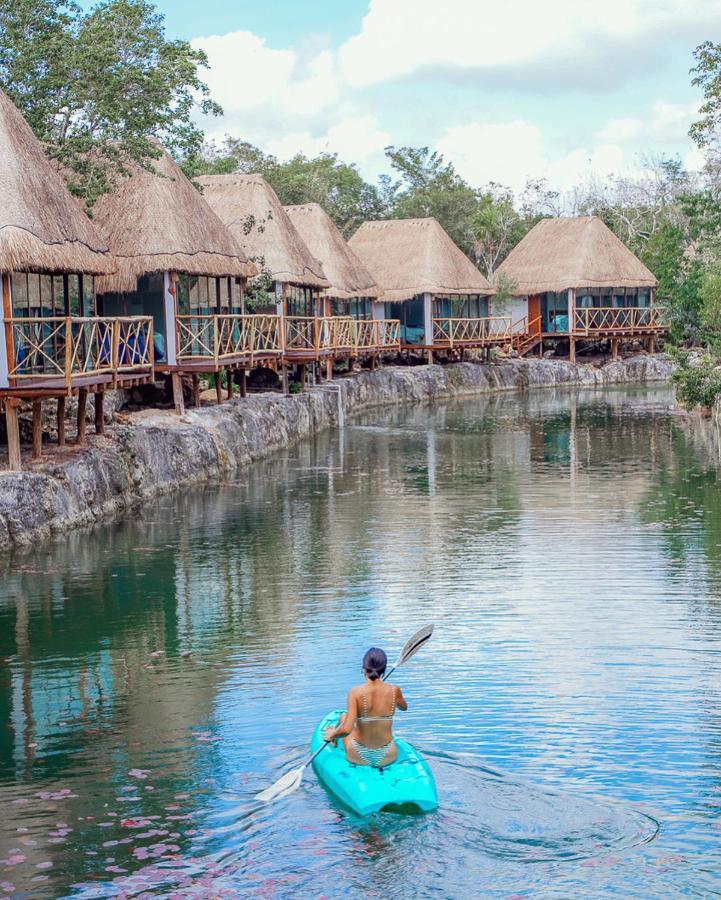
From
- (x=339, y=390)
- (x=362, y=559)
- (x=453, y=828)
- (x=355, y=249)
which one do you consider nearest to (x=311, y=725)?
(x=453, y=828)

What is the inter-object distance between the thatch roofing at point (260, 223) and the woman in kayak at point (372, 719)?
2640cm

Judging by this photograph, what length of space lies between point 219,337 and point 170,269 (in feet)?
6.07

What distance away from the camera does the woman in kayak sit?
9.33 meters

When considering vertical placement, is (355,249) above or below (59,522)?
above

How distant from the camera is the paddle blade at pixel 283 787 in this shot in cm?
953

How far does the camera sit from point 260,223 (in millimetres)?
35750

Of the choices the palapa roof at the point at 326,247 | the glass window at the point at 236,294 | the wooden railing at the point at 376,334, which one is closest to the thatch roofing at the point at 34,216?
the glass window at the point at 236,294

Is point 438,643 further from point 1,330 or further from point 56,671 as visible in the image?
point 1,330

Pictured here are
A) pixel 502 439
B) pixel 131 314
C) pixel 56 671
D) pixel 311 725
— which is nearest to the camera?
pixel 311 725

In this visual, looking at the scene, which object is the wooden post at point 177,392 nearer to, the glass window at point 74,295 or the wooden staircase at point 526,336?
the glass window at point 74,295

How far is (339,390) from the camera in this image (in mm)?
37219

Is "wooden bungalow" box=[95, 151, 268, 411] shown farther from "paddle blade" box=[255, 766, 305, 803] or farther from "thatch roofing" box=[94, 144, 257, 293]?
"paddle blade" box=[255, 766, 305, 803]

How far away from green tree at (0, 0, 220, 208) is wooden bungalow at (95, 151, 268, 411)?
0.95 m

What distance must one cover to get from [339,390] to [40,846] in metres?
28.6
